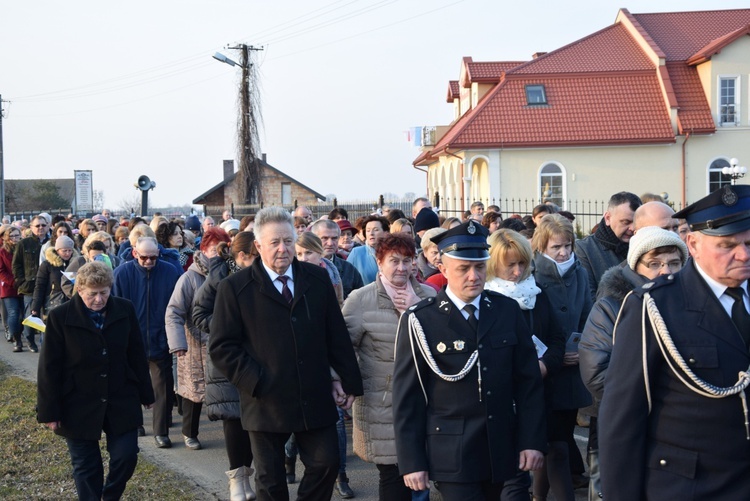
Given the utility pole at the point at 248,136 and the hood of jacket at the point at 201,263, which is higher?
the utility pole at the point at 248,136

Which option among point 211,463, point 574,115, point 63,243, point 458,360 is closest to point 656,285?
point 458,360

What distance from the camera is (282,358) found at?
553 cm

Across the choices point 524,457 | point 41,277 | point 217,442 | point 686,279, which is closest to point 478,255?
point 524,457

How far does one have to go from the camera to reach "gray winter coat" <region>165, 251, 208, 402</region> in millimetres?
8024

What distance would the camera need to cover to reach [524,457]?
455cm

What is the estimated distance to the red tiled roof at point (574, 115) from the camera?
34781 millimetres

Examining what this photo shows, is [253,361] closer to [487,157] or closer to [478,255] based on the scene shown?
[478,255]

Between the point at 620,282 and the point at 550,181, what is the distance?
103 ft

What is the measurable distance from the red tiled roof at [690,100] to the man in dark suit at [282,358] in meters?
31.8

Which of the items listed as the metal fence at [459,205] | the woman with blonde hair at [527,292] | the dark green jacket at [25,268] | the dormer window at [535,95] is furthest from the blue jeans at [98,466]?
the dormer window at [535,95]

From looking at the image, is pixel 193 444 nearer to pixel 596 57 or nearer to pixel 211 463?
pixel 211 463

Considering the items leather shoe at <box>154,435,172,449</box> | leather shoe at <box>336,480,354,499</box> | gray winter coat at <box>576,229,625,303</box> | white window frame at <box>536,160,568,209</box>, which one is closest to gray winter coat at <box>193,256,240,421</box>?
leather shoe at <box>336,480,354,499</box>

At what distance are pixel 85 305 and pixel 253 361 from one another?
1.63 meters

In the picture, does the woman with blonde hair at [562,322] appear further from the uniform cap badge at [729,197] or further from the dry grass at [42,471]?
the dry grass at [42,471]
